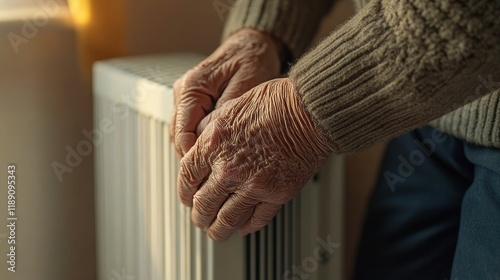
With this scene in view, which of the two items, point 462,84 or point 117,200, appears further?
point 117,200

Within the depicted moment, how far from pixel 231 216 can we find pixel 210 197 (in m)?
0.03

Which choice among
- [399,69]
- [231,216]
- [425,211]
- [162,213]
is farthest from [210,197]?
[425,211]

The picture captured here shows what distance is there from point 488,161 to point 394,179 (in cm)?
23

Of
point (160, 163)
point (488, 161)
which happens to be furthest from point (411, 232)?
point (160, 163)

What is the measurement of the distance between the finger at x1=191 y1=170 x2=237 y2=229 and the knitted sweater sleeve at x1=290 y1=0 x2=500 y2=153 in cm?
11

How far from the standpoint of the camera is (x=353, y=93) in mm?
594

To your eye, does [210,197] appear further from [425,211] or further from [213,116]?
[425,211]

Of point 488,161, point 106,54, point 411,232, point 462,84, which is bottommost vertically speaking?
point 411,232

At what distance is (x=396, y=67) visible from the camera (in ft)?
1.82

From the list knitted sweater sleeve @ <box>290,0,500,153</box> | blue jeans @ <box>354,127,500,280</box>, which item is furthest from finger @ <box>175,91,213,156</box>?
blue jeans @ <box>354,127,500,280</box>

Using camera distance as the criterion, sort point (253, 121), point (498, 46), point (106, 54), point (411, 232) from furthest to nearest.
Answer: point (106, 54)
point (411, 232)
point (253, 121)
point (498, 46)

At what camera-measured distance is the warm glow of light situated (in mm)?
973

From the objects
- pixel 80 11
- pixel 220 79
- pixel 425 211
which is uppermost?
pixel 80 11

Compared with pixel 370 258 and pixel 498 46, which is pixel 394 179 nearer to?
pixel 370 258
